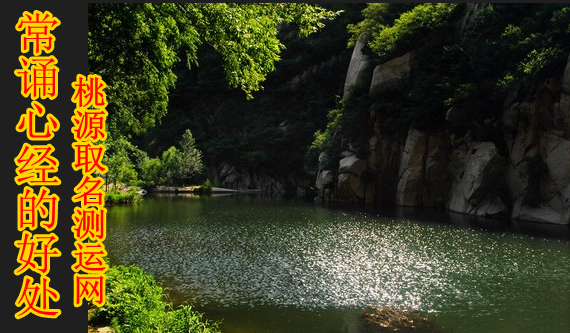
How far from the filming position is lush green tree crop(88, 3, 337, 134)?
1053cm

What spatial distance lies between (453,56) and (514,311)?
34.3 m

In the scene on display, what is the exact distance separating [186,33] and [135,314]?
280 inches

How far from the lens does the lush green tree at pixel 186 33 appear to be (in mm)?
10531

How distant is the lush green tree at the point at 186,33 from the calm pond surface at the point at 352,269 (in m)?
7.30

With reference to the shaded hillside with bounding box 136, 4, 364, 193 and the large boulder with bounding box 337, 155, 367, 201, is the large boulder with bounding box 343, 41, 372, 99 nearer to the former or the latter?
the large boulder with bounding box 337, 155, 367, 201

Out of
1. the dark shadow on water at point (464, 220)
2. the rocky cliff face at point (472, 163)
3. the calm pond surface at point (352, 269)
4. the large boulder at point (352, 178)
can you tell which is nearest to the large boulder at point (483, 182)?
the rocky cliff face at point (472, 163)

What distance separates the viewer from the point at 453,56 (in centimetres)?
4325

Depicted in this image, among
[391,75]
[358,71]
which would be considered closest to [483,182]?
[391,75]

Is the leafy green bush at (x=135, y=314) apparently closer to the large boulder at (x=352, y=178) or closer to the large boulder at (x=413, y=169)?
the large boulder at (x=413, y=169)

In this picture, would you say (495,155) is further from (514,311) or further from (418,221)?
(514,311)

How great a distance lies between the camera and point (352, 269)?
19109 mm

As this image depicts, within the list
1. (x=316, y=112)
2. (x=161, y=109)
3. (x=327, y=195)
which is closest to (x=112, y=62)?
(x=161, y=109)

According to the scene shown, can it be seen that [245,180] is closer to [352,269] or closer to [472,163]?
[472,163]

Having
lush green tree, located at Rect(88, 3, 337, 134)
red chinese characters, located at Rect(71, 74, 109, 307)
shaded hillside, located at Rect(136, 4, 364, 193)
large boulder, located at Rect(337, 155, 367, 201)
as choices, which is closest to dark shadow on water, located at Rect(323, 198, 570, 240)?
large boulder, located at Rect(337, 155, 367, 201)
